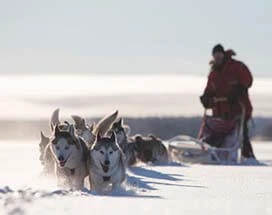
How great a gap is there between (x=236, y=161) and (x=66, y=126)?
464 cm

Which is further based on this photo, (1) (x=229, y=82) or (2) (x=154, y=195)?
(1) (x=229, y=82)

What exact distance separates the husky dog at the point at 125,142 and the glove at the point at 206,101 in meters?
1.25

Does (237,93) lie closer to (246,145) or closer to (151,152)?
(246,145)

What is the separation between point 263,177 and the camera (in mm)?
8117

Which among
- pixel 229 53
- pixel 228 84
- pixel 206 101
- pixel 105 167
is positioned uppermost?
pixel 229 53

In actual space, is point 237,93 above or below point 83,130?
above

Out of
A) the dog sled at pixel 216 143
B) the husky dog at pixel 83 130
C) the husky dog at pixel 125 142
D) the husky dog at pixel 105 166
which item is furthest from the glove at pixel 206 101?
the husky dog at pixel 105 166

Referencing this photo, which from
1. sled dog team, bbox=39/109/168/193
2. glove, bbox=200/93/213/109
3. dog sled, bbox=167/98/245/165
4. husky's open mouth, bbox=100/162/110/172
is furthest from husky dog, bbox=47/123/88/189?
glove, bbox=200/93/213/109

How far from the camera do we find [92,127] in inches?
371

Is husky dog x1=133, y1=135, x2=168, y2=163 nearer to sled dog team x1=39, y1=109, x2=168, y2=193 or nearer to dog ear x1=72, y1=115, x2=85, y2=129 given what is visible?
dog ear x1=72, y1=115, x2=85, y2=129

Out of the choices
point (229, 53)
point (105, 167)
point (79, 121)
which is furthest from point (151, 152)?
point (105, 167)

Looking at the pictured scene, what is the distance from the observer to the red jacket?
1120 centimetres

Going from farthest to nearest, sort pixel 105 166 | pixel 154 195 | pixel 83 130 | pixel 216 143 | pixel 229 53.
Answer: pixel 216 143, pixel 229 53, pixel 83 130, pixel 105 166, pixel 154 195

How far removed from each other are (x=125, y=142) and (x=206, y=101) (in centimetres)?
206
